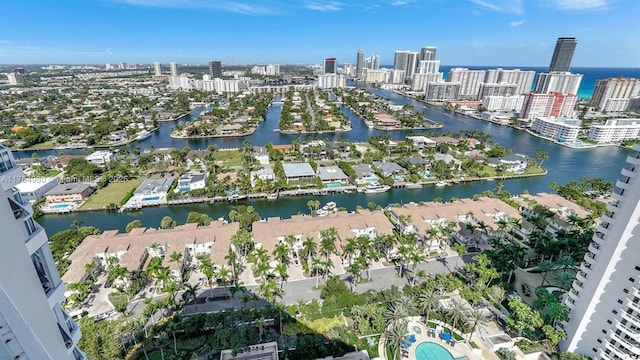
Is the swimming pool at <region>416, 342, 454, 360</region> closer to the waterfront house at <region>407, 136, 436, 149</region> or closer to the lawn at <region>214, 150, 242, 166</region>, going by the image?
the lawn at <region>214, 150, 242, 166</region>

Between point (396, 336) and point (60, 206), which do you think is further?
point (60, 206)

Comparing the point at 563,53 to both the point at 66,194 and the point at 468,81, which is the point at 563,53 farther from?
the point at 66,194

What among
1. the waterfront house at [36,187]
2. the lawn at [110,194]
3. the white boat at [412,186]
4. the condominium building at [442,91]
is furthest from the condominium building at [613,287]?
the condominium building at [442,91]

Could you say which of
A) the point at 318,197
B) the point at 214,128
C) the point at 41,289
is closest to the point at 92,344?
the point at 41,289

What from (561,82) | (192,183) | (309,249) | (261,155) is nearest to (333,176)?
(261,155)

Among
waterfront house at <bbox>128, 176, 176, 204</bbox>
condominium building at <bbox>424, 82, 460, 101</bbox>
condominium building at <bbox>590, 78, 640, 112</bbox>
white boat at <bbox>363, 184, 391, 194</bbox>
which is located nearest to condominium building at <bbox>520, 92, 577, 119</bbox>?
condominium building at <bbox>590, 78, 640, 112</bbox>

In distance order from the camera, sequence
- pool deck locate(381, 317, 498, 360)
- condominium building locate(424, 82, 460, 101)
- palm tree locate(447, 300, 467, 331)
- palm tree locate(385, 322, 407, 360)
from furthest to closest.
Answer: condominium building locate(424, 82, 460, 101)
palm tree locate(447, 300, 467, 331)
pool deck locate(381, 317, 498, 360)
palm tree locate(385, 322, 407, 360)
